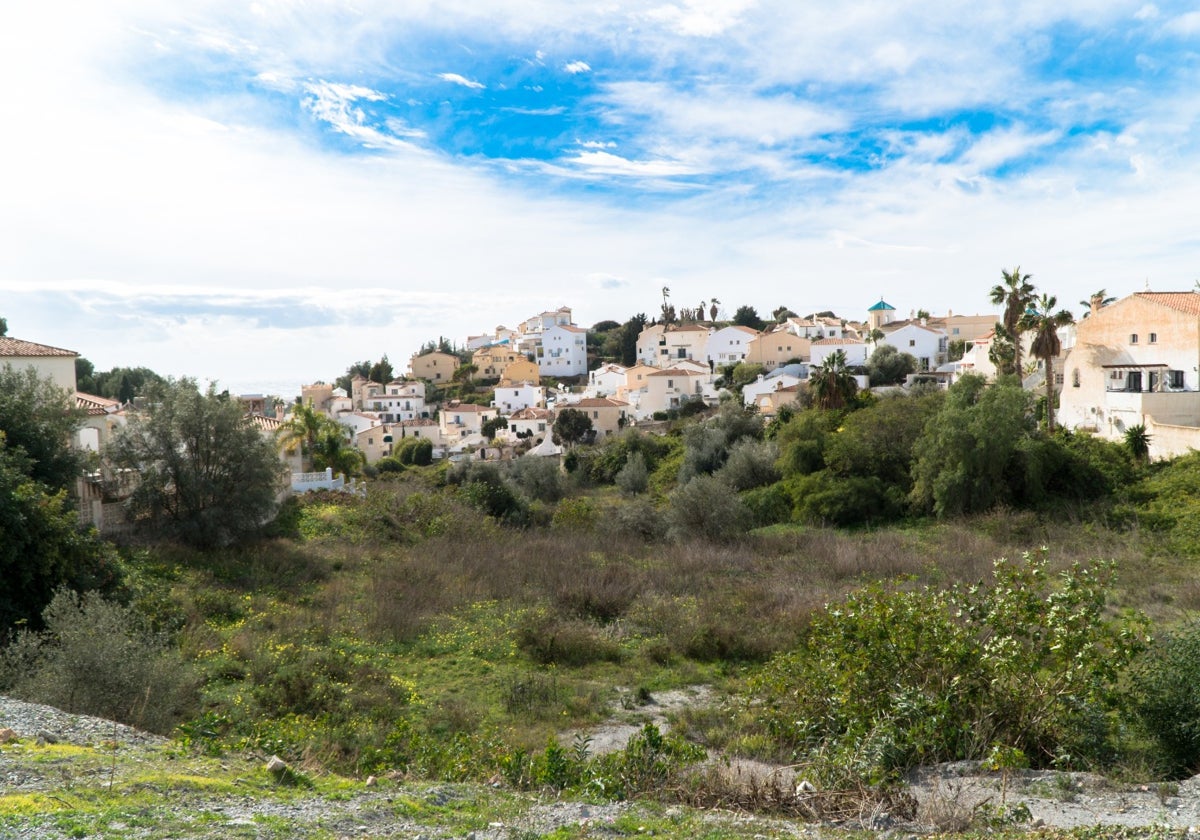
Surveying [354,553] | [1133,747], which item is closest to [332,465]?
[354,553]

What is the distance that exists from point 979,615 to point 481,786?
5.94m

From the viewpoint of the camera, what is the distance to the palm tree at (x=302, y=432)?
32925 mm

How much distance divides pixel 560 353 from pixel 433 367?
14725 millimetres

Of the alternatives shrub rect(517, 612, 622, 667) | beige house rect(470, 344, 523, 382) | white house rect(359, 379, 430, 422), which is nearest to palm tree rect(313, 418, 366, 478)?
shrub rect(517, 612, 622, 667)

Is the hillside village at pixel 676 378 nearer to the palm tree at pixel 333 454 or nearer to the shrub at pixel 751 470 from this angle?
the palm tree at pixel 333 454

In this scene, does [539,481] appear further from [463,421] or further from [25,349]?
[463,421]

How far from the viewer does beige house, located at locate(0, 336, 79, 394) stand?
22969 millimetres

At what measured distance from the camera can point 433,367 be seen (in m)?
88.8

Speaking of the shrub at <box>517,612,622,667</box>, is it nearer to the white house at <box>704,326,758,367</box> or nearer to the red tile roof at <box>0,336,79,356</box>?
the red tile roof at <box>0,336,79,356</box>

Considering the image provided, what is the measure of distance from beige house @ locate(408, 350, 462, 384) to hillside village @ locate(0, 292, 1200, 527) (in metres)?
0.16

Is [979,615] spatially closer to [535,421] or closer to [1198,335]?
[1198,335]

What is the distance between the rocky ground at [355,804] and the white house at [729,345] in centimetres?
6756

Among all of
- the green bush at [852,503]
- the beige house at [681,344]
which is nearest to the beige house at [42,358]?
the green bush at [852,503]

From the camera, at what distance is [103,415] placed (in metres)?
25.7
